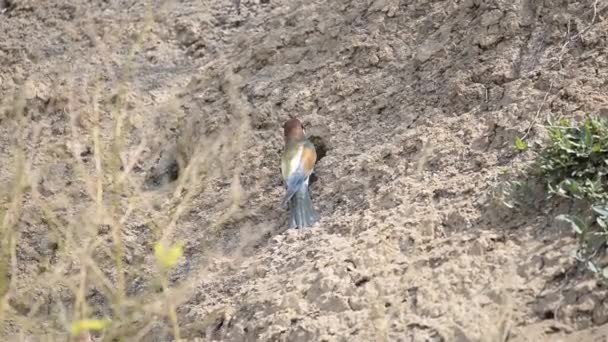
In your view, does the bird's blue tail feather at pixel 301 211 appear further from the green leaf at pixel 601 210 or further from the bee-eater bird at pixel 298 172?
the green leaf at pixel 601 210

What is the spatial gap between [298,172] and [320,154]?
39cm

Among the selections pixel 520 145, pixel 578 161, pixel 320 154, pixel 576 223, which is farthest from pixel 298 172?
pixel 576 223

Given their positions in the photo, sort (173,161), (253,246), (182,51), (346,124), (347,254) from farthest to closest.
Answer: (182,51)
(173,161)
(346,124)
(253,246)
(347,254)

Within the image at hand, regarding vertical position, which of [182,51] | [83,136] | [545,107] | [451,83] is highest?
[182,51]

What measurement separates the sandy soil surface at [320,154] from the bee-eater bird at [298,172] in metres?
0.09

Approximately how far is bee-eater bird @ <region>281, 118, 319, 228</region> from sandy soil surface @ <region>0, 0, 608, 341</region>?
90 millimetres

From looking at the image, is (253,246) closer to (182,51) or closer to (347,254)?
(347,254)

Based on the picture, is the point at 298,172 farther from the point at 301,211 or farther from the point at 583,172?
the point at 583,172

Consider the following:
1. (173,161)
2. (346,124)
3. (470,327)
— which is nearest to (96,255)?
(173,161)

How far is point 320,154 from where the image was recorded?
5.28m

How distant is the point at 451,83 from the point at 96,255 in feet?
6.39

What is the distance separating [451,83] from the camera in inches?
196

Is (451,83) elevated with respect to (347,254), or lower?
elevated

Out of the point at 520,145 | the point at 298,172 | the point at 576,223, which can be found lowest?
the point at 576,223
